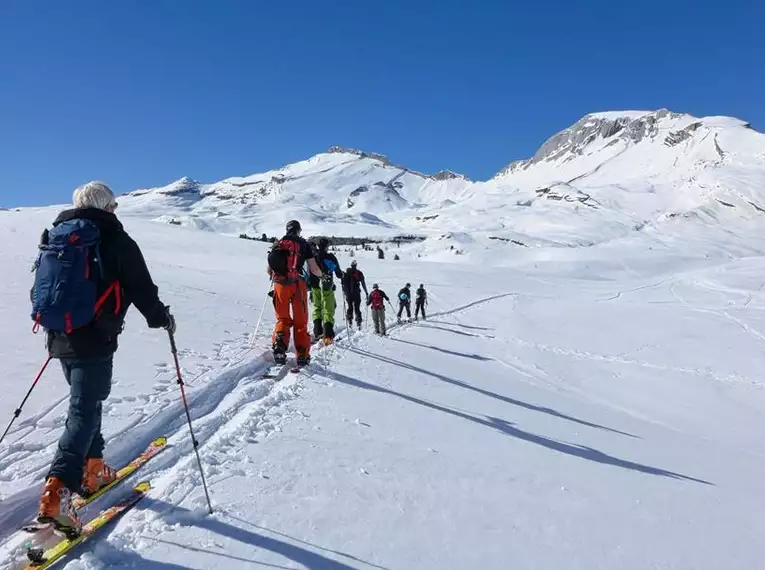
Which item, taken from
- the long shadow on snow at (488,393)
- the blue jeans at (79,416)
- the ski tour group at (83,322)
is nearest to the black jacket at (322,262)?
the long shadow on snow at (488,393)

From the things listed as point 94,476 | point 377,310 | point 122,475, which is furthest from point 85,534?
point 377,310

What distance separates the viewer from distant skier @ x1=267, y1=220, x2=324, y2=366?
23.8ft

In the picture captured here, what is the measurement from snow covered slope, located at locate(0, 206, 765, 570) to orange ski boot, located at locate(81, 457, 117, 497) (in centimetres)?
28

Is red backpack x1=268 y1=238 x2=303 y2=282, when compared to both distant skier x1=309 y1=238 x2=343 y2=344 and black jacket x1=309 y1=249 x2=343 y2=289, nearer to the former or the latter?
black jacket x1=309 y1=249 x2=343 y2=289

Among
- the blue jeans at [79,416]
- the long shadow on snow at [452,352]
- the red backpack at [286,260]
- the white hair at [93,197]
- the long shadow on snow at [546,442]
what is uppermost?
the white hair at [93,197]

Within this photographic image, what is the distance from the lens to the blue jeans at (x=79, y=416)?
10.8ft

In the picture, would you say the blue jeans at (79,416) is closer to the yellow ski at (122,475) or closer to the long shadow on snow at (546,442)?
the yellow ski at (122,475)

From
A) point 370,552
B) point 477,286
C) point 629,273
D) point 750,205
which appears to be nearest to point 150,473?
point 370,552

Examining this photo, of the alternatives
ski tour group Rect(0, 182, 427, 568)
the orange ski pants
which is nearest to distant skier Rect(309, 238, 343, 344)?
the orange ski pants

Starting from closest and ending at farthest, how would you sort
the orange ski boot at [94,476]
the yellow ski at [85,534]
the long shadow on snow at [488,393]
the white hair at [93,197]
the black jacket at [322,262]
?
the yellow ski at [85,534]
the white hair at [93,197]
the orange ski boot at [94,476]
the long shadow on snow at [488,393]
the black jacket at [322,262]

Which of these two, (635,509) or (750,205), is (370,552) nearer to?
(635,509)

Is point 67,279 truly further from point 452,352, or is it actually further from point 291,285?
point 452,352

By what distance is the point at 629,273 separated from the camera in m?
62.2

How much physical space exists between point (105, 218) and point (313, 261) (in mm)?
4104
